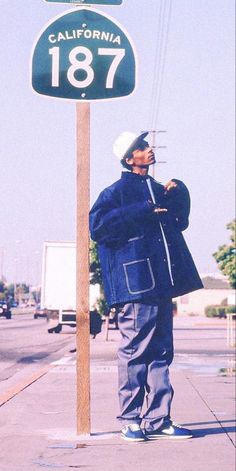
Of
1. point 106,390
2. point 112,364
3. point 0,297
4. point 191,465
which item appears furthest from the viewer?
point 112,364

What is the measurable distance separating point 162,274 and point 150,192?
52 cm

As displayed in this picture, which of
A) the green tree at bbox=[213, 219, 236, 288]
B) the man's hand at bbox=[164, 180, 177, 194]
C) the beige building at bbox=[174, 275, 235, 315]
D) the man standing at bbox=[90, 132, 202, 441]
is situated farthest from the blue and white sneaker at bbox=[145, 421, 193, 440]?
the beige building at bbox=[174, 275, 235, 315]

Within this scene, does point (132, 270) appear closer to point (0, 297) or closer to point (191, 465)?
point (191, 465)

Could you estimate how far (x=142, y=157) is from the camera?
5.97 metres

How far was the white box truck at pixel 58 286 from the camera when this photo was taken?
37.3 feet

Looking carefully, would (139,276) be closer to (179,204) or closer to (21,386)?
(179,204)

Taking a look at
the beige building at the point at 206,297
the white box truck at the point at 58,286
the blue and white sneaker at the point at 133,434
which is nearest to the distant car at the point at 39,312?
the white box truck at the point at 58,286

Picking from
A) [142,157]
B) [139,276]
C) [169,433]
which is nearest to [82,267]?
[139,276]

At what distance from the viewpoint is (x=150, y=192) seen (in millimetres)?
5914

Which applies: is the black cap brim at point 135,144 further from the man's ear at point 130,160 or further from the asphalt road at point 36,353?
the asphalt road at point 36,353

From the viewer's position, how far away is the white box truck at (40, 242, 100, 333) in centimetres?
1136

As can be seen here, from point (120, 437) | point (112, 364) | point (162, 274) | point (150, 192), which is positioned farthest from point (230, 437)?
point (112, 364)

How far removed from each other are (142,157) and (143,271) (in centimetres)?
73

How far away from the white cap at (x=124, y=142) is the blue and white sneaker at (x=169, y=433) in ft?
5.47
